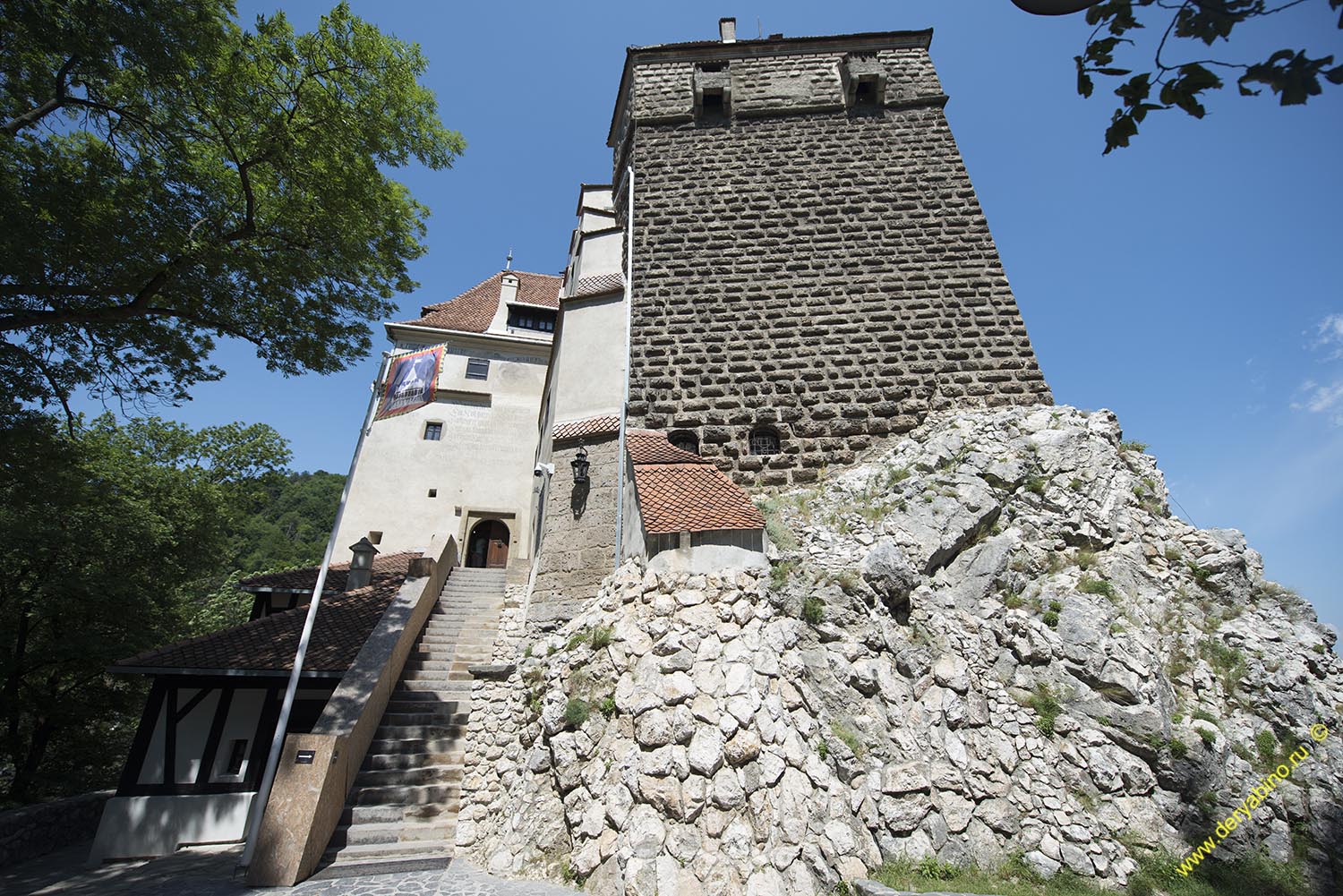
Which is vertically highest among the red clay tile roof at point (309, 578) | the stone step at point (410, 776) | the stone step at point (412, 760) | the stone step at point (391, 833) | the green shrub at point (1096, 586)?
the red clay tile roof at point (309, 578)

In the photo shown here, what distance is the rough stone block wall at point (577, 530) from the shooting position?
820 cm

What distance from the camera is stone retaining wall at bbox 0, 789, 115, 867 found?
7969 millimetres

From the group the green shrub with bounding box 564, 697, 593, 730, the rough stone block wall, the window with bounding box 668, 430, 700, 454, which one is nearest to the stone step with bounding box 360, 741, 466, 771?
the rough stone block wall

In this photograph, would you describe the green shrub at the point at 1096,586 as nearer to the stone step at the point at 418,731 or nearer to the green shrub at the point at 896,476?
the green shrub at the point at 896,476

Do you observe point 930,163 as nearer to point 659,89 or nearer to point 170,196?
point 659,89

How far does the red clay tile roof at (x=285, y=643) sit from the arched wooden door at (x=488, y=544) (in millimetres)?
4863

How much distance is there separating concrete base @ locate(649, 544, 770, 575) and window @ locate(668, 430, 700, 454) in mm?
2588

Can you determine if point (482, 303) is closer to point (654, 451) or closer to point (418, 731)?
point (654, 451)

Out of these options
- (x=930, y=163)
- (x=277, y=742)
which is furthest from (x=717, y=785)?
(x=930, y=163)

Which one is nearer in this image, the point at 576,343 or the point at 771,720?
the point at 771,720

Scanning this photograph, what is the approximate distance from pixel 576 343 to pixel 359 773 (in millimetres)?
7096

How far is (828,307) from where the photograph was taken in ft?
32.4

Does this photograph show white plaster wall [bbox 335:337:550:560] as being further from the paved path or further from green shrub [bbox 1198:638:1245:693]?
green shrub [bbox 1198:638:1245:693]

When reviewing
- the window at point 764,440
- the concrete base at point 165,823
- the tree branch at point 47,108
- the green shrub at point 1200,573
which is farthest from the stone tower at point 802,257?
the concrete base at point 165,823
